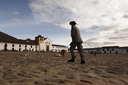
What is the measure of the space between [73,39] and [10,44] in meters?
38.7

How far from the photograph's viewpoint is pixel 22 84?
5.53 ft

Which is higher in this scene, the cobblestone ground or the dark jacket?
the dark jacket

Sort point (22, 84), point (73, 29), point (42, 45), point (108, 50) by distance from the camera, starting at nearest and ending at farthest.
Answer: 1. point (22, 84)
2. point (73, 29)
3. point (42, 45)
4. point (108, 50)

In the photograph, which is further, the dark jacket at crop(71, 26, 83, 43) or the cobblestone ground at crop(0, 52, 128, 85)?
the dark jacket at crop(71, 26, 83, 43)

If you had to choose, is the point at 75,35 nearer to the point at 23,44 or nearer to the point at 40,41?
the point at 23,44

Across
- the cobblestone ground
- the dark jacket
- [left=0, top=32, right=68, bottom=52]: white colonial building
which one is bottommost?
the cobblestone ground

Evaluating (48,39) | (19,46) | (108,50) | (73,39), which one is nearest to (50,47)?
(48,39)

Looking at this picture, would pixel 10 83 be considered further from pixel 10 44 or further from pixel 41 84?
pixel 10 44

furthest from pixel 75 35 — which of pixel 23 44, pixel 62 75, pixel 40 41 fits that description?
pixel 40 41

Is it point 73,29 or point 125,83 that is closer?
point 125,83

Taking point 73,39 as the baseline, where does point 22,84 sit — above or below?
below

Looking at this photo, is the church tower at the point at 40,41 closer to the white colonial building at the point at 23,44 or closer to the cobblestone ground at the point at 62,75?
the white colonial building at the point at 23,44

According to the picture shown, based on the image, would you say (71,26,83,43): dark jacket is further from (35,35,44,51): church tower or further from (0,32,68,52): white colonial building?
(35,35,44,51): church tower

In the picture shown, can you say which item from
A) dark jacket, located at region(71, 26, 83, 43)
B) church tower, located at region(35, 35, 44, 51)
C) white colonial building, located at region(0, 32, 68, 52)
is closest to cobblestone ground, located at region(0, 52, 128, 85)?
dark jacket, located at region(71, 26, 83, 43)
